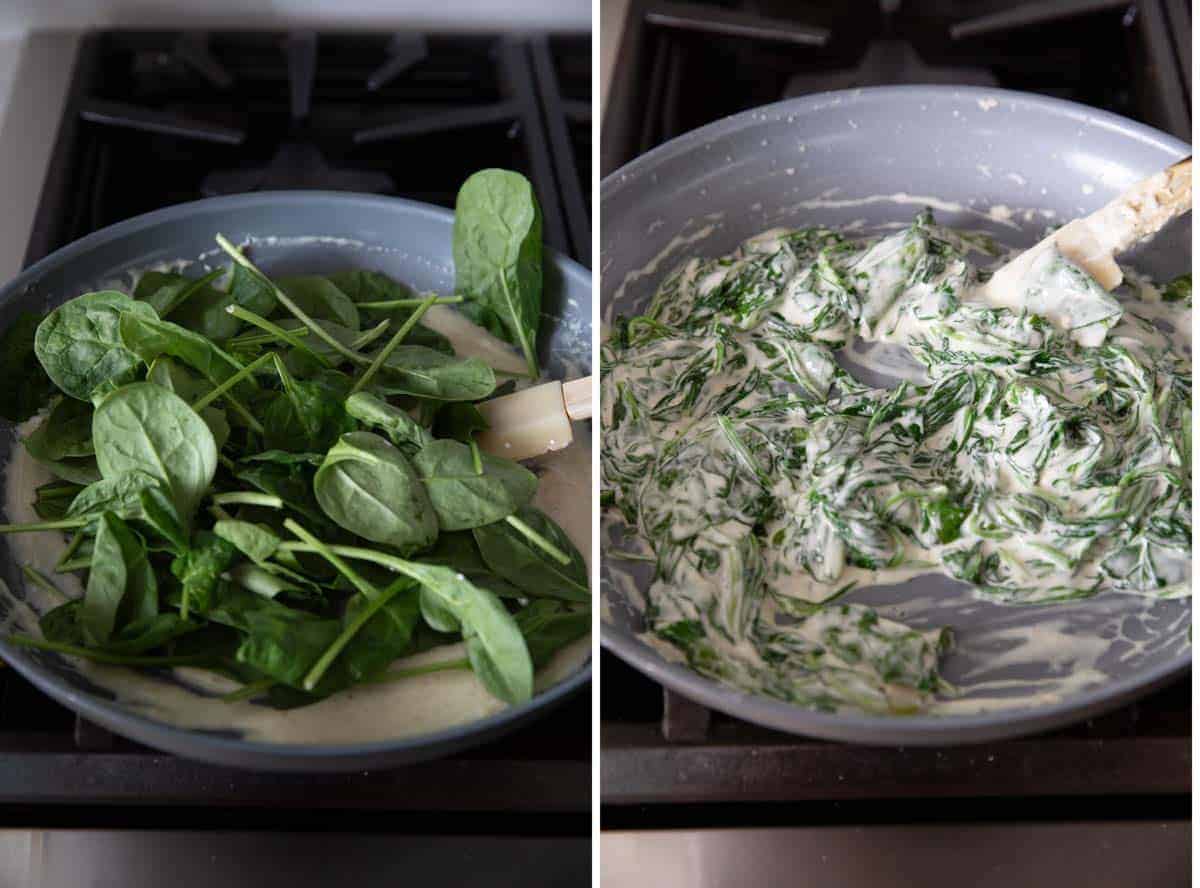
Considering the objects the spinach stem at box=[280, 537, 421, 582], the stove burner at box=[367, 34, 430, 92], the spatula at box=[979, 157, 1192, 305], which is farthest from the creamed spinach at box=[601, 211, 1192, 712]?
the stove burner at box=[367, 34, 430, 92]

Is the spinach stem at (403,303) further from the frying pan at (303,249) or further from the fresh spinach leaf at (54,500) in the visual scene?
the fresh spinach leaf at (54,500)

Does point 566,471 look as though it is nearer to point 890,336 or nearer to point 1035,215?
point 890,336

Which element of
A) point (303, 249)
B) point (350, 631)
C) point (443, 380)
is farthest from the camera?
point (303, 249)

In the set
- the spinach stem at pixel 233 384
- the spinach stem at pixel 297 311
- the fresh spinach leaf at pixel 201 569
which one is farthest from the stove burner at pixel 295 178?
the fresh spinach leaf at pixel 201 569

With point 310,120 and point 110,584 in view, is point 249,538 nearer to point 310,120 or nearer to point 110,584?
point 110,584

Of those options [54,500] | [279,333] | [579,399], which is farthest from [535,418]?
[54,500]

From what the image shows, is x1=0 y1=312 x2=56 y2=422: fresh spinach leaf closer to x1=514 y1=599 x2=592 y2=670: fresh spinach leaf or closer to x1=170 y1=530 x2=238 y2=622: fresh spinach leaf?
x1=170 y1=530 x2=238 y2=622: fresh spinach leaf
